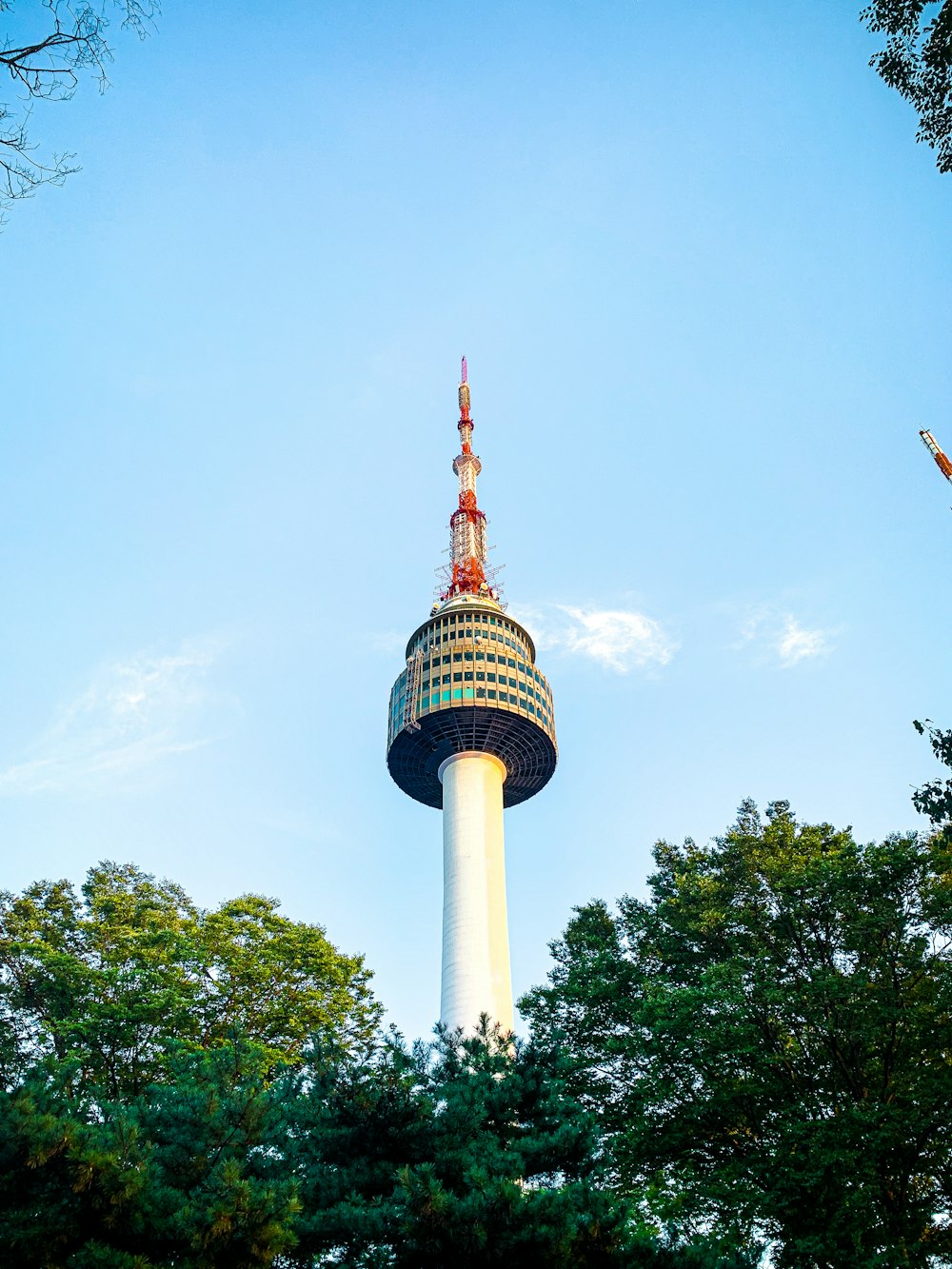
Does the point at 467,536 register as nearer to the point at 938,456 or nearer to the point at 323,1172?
the point at 938,456

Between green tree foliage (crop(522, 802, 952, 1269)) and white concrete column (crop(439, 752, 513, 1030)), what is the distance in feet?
99.2

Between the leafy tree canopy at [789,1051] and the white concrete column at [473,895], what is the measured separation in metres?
29.9

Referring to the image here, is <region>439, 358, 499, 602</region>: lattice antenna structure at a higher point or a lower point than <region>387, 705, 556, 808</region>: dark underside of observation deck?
higher

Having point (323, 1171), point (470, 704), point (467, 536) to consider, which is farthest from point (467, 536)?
point (323, 1171)

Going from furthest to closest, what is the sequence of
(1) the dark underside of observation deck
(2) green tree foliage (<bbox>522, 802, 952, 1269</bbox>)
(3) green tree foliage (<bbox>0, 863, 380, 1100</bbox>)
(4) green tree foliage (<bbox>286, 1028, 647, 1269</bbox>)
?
→ (1) the dark underside of observation deck, (3) green tree foliage (<bbox>0, 863, 380, 1100</bbox>), (2) green tree foliage (<bbox>522, 802, 952, 1269</bbox>), (4) green tree foliage (<bbox>286, 1028, 647, 1269</bbox>)

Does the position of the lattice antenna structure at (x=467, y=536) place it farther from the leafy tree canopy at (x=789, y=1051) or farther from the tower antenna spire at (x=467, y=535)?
the leafy tree canopy at (x=789, y=1051)

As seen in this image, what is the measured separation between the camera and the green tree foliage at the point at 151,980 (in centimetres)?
3158

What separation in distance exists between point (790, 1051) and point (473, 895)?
124 feet

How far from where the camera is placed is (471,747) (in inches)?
2781

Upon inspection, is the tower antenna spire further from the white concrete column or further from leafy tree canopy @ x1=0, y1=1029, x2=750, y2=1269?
leafy tree canopy @ x1=0, y1=1029, x2=750, y2=1269

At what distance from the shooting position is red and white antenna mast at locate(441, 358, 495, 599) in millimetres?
81356

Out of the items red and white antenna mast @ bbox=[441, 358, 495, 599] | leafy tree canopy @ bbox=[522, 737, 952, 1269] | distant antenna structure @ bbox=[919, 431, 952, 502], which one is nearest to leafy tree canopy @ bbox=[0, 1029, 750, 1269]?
leafy tree canopy @ bbox=[522, 737, 952, 1269]

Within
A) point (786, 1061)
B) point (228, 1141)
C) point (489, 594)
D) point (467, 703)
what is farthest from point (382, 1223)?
point (489, 594)

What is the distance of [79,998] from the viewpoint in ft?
108
